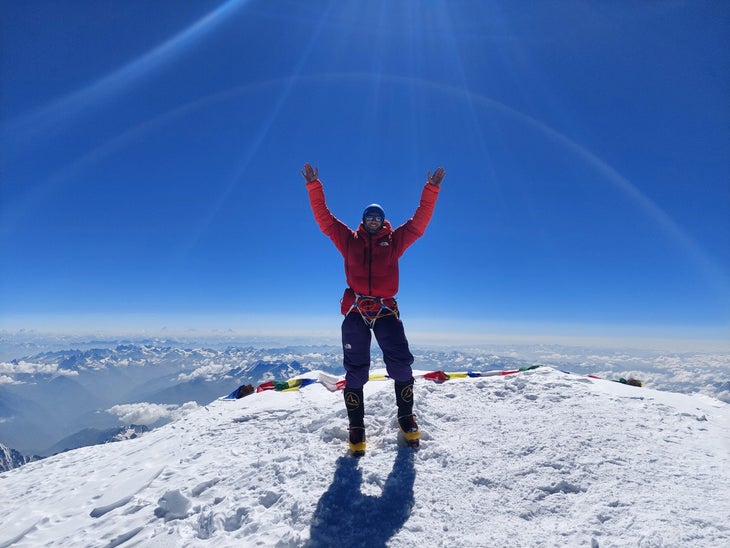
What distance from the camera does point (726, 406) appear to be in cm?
761

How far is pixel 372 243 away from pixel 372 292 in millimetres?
857

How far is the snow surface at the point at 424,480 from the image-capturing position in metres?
3.78

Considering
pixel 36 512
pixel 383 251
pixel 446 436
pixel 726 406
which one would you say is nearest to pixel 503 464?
pixel 446 436

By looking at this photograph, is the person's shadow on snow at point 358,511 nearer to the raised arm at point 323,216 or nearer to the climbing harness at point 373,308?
the climbing harness at point 373,308

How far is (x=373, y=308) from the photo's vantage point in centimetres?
600

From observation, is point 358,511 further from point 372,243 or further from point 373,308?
point 372,243

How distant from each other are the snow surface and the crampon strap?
2.07m

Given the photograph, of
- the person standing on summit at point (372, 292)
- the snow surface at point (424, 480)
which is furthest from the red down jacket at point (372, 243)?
the snow surface at point (424, 480)

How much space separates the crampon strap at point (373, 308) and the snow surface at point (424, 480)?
207cm

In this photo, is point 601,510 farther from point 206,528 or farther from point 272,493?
point 206,528

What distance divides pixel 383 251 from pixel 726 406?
8.51 metres

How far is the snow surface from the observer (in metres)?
3.78

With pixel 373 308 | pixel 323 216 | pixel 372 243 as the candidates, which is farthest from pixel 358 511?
pixel 323 216

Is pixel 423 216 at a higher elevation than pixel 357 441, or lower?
higher
